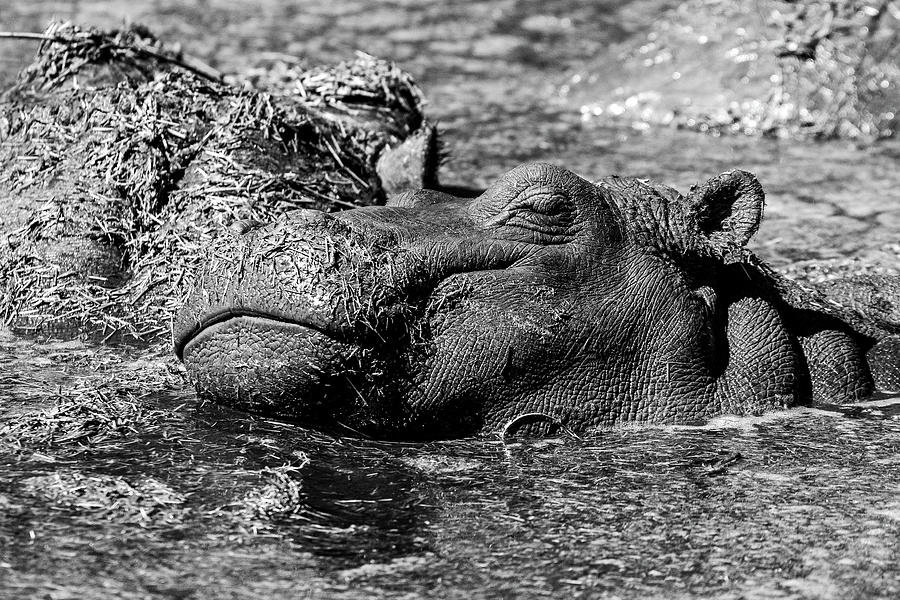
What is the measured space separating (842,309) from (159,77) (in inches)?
156

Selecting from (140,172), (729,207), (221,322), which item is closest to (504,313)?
(221,322)

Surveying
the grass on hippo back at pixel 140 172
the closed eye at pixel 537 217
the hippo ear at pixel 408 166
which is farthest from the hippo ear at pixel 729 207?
the hippo ear at pixel 408 166

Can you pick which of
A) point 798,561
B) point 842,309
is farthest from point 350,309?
point 842,309

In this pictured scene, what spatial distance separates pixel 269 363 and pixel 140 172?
250 centimetres

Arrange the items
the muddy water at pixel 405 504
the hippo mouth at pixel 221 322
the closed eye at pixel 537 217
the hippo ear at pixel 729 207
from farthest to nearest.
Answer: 1. the hippo ear at pixel 729 207
2. the closed eye at pixel 537 217
3. the hippo mouth at pixel 221 322
4. the muddy water at pixel 405 504

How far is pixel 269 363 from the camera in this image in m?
4.77

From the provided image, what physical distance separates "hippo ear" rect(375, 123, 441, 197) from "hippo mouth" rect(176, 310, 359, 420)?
297 centimetres

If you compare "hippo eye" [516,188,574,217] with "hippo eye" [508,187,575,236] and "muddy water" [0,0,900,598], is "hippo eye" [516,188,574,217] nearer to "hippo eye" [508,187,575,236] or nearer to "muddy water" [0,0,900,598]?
"hippo eye" [508,187,575,236]

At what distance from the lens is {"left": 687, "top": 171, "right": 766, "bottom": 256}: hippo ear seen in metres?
5.73

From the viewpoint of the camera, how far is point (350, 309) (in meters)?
4.72

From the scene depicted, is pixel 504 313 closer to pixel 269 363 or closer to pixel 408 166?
pixel 269 363

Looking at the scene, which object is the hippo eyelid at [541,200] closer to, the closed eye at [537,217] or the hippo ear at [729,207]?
the closed eye at [537,217]

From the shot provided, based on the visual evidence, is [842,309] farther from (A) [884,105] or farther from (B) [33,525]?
(A) [884,105]

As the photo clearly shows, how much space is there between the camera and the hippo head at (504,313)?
4.78 meters
